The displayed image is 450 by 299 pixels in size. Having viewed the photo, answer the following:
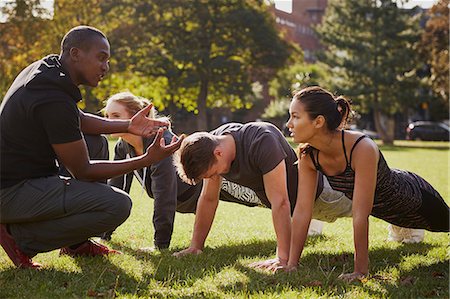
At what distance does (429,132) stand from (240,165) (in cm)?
5111

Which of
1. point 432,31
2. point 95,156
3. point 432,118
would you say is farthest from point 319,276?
point 432,118

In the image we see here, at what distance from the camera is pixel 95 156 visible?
252 inches

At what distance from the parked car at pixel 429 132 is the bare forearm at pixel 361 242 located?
50244 millimetres

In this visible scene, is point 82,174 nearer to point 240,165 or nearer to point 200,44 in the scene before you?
point 240,165

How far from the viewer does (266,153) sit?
5258 mm

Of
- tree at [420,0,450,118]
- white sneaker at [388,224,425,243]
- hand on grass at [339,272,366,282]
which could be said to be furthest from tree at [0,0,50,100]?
hand on grass at [339,272,366,282]

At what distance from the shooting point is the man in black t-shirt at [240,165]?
4.92 meters

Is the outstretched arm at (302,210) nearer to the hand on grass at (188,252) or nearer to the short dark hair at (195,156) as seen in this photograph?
the short dark hair at (195,156)

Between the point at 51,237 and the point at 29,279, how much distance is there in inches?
14.6

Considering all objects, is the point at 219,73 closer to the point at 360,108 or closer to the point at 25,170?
the point at 360,108

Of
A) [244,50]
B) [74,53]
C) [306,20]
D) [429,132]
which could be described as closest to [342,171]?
[74,53]

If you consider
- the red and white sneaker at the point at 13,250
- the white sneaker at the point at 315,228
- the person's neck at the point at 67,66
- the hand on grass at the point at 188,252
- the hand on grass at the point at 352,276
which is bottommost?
the white sneaker at the point at 315,228

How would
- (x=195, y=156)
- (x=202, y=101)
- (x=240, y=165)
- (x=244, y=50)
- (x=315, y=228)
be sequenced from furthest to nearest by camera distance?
(x=244, y=50)
(x=202, y=101)
(x=315, y=228)
(x=240, y=165)
(x=195, y=156)

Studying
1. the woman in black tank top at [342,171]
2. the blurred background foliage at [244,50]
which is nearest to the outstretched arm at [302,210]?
the woman in black tank top at [342,171]
